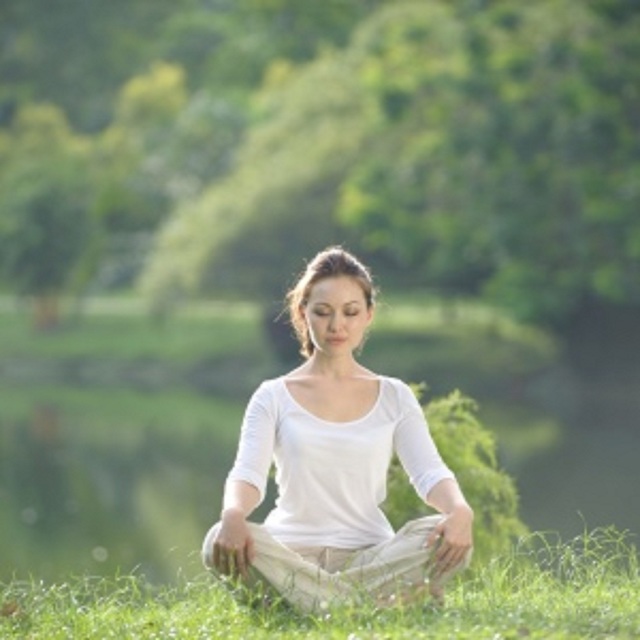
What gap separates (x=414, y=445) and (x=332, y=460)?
0.77 feet

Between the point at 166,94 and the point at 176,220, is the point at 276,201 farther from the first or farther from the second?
the point at 166,94

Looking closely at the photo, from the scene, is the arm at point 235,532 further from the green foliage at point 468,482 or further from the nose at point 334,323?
the green foliage at point 468,482

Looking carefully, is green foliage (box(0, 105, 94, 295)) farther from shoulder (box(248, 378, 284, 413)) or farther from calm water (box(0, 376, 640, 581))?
shoulder (box(248, 378, 284, 413))

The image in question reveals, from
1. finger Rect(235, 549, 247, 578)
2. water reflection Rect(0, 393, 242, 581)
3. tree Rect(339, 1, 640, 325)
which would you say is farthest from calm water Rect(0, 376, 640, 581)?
finger Rect(235, 549, 247, 578)

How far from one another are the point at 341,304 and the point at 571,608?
40.1 inches

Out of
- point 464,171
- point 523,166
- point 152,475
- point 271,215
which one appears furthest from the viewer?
point 271,215

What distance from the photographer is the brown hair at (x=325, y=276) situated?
6.56 metres

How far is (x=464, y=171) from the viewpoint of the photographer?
36.7 metres

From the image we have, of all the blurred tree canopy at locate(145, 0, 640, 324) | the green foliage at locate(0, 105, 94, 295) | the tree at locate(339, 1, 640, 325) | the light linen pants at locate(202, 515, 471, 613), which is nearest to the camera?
the light linen pants at locate(202, 515, 471, 613)

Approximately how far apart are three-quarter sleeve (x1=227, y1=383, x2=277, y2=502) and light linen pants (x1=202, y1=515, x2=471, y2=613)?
0.14m

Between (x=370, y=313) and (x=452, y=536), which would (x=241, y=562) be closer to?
(x=452, y=536)

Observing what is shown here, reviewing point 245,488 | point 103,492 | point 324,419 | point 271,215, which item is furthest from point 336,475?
point 271,215

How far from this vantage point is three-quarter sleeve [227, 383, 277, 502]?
6.33 metres

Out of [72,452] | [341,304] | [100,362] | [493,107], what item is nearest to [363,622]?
[341,304]
